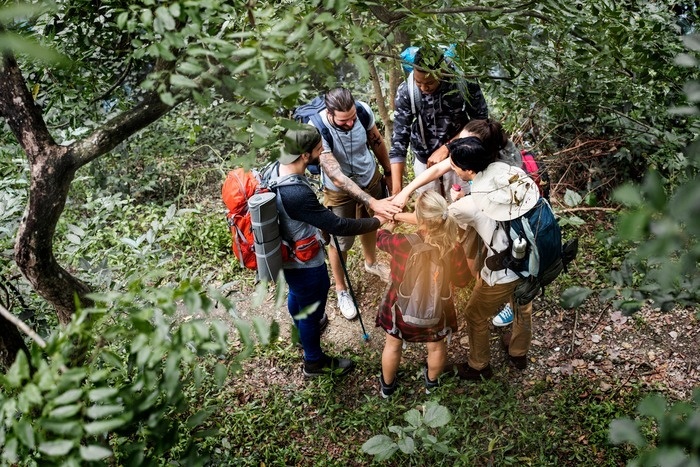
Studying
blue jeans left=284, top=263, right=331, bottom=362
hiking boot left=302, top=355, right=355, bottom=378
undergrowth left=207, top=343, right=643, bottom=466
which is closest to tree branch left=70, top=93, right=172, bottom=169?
blue jeans left=284, top=263, right=331, bottom=362

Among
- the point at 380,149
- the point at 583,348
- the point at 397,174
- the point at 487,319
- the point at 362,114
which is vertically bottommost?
the point at 583,348

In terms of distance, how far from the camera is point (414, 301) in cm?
295

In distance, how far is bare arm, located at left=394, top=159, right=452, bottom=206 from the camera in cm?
338

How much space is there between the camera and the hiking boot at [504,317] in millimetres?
3902

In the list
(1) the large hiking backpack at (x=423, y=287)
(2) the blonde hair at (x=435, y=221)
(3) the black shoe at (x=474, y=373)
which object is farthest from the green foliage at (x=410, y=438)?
(3) the black shoe at (x=474, y=373)

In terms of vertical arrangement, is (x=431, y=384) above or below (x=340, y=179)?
below

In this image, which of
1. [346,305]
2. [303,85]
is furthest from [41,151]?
[346,305]

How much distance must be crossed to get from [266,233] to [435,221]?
944 millimetres

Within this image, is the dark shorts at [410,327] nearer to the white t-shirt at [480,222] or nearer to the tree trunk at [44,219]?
the white t-shirt at [480,222]

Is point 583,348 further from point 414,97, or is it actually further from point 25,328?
point 25,328

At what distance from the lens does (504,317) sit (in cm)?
392

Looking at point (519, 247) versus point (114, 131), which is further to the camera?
point (519, 247)

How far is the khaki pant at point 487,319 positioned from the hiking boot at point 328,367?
0.87 meters

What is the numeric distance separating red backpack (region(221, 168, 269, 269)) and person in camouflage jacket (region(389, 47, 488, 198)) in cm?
124
